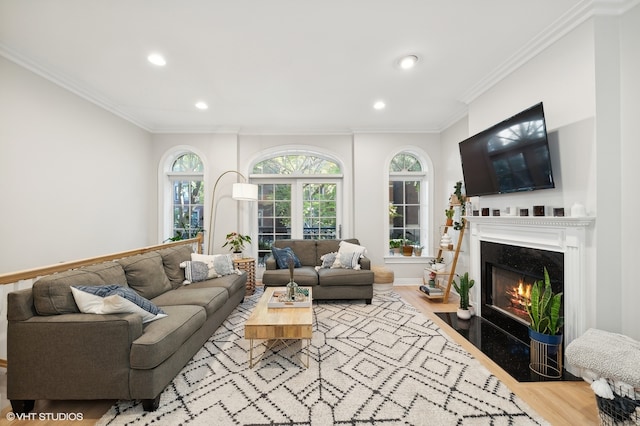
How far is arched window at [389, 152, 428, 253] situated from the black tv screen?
5.77 feet

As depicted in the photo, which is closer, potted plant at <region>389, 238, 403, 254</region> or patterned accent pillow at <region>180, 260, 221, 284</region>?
patterned accent pillow at <region>180, 260, 221, 284</region>

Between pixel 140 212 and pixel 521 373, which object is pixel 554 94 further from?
pixel 140 212

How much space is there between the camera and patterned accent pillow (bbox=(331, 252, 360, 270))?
13.3 ft

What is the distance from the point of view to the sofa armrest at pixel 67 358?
176 centimetres

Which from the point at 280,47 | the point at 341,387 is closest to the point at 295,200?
the point at 280,47

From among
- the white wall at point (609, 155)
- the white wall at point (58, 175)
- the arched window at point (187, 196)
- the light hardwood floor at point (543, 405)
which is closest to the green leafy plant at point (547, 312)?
the white wall at point (609, 155)

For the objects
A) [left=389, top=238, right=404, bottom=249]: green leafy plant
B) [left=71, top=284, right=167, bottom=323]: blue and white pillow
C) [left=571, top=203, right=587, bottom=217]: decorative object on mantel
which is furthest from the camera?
[left=389, top=238, right=404, bottom=249]: green leafy plant

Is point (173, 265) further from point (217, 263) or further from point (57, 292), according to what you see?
point (57, 292)

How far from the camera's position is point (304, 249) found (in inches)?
183

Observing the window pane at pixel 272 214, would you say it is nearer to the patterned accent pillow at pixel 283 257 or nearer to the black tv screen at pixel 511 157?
the patterned accent pillow at pixel 283 257

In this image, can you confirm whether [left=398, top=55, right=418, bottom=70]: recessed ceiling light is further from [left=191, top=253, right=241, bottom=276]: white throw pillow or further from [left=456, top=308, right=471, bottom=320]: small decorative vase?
[left=191, top=253, right=241, bottom=276]: white throw pillow

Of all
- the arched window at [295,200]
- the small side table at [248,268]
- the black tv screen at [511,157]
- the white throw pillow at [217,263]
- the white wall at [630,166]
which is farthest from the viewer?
the arched window at [295,200]

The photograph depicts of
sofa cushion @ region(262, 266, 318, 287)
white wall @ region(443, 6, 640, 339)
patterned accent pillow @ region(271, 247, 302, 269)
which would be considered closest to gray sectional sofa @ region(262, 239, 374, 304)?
sofa cushion @ region(262, 266, 318, 287)

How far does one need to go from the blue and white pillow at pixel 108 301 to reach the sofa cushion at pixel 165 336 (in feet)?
0.48
